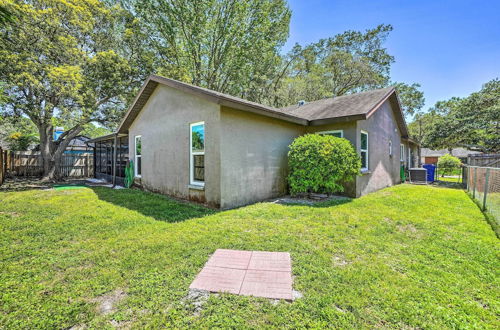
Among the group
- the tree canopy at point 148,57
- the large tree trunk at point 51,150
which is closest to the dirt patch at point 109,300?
the tree canopy at point 148,57

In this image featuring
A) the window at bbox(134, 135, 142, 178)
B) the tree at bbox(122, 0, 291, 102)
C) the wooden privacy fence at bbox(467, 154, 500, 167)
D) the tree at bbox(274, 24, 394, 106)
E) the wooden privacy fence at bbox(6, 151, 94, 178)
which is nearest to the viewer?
the window at bbox(134, 135, 142, 178)

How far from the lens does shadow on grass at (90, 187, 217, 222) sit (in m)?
5.46

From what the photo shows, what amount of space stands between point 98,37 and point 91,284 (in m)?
15.9

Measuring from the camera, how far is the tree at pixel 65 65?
10211mm

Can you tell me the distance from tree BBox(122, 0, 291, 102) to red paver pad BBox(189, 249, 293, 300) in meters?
14.2

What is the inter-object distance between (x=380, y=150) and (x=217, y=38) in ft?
48.9

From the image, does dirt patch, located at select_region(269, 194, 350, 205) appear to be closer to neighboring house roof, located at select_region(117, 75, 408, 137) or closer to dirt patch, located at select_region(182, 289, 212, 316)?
neighboring house roof, located at select_region(117, 75, 408, 137)

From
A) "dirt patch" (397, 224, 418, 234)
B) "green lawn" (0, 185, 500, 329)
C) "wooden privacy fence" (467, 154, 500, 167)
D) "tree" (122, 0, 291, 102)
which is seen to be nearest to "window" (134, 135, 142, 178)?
"green lawn" (0, 185, 500, 329)

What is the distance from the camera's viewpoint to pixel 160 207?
6328 mm

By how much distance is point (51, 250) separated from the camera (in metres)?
3.52

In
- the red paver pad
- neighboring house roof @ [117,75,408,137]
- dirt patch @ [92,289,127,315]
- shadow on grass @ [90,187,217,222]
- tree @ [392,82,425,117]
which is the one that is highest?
tree @ [392,82,425,117]

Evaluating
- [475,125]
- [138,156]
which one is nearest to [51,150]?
[138,156]

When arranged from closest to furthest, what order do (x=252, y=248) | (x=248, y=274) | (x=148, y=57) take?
(x=248, y=274) < (x=252, y=248) < (x=148, y=57)

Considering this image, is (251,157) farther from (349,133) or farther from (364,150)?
(364,150)
